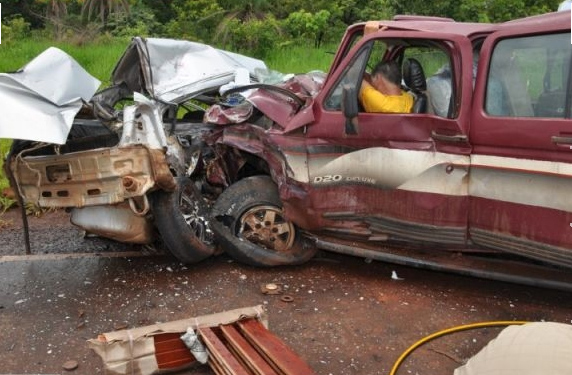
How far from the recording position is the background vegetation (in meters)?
11.8

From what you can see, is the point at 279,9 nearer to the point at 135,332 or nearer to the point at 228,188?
the point at 228,188

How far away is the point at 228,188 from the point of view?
496cm

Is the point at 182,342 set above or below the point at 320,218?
below

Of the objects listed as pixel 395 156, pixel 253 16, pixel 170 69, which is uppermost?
pixel 253 16

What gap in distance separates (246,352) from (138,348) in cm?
63

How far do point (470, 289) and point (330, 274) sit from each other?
1074mm

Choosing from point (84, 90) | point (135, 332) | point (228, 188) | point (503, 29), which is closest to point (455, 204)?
point (503, 29)

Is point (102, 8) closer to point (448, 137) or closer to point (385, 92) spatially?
point (385, 92)

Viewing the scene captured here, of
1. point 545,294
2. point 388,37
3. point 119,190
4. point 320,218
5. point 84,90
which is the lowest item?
point 545,294

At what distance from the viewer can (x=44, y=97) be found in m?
4.30

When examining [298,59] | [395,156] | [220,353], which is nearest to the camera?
[220,353]

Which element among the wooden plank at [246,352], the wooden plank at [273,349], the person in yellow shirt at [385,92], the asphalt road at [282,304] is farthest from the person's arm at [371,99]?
the wooden plank at [246,352]

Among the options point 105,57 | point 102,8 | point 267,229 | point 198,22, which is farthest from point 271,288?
point 102,8

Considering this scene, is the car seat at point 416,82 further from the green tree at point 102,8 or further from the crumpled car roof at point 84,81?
the green tree at point 102,8
